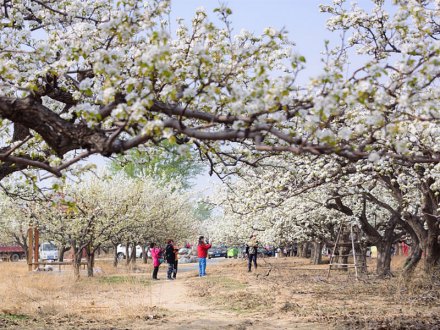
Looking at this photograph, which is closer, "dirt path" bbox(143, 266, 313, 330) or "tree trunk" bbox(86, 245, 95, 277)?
"dirt path" bbox(143, 266, 313, 330)

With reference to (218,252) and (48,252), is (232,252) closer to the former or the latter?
(218,252)

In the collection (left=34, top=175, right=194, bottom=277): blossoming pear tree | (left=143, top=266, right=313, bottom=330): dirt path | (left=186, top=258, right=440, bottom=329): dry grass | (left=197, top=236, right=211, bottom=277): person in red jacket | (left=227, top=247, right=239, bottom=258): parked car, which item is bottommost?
(left=143, top=266, right=313, bottom=330): dirt path

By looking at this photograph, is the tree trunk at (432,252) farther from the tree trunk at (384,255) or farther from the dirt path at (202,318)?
the dirt path at (202,318)

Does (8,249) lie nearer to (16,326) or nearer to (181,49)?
(16,326)

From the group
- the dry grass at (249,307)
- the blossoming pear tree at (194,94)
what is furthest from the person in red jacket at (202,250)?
the blossoming pear tree at (194,94)

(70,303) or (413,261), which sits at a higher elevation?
(413,261)

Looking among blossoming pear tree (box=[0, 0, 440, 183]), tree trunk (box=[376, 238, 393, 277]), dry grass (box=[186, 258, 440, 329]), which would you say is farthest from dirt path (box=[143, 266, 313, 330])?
tree trunk (box=[376, 238, 393, 277])

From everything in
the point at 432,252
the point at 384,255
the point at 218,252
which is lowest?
the point at 218,252

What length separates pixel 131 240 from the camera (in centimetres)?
3697

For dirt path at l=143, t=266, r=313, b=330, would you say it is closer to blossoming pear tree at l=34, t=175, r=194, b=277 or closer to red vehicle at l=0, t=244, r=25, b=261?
blossoming pear tree at l=34, t=175, r=194, b=277

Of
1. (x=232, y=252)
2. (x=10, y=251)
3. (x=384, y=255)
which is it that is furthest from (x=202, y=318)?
(x=232, y=252)

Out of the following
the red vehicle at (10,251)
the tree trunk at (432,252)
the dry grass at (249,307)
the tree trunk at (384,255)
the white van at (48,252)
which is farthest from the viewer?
the red vehicle at (10,251)

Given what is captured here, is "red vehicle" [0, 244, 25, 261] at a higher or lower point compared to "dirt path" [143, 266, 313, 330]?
higher

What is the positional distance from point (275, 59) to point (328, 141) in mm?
3667
